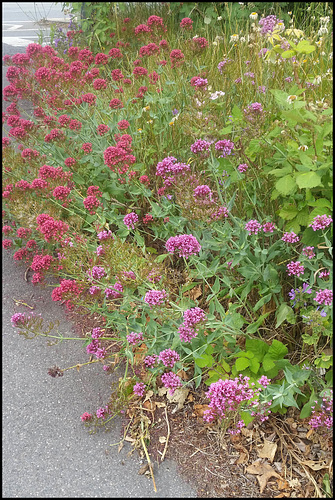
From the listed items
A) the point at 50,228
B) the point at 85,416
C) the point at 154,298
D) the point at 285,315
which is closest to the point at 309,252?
the point at 285,315

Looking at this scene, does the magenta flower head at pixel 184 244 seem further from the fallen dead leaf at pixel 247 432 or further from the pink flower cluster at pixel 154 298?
the fallen dead leaf at pixel 247 432

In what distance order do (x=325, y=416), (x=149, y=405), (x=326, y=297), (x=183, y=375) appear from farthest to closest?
1. (x=183, y=375)
2. (x=149, y=405)
3. (x=325, y=416)
4. (x=326, y=297)

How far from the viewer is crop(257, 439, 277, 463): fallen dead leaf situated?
216cm

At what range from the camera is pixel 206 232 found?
94.7 inches

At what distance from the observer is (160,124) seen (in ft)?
11.1

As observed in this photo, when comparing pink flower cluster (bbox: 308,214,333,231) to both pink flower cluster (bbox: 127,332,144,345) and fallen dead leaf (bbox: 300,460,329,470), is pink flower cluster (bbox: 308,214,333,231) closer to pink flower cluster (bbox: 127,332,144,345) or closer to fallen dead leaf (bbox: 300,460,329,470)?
pink flower cluster (bbox: 127,332,144,345)

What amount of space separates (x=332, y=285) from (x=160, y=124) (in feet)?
6.67

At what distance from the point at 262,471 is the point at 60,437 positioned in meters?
1.08

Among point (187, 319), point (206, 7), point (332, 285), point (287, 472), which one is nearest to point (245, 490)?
point (287, 472)

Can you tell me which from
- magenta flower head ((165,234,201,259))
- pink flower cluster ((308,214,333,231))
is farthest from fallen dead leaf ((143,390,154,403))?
pink flower cluster ((308,214,333,231))

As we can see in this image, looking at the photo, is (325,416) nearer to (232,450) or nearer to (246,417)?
(246,417)

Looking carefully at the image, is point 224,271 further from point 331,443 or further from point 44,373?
point 44,373

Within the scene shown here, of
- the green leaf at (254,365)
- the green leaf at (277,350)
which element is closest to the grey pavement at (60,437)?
the green leaf at (254,365)

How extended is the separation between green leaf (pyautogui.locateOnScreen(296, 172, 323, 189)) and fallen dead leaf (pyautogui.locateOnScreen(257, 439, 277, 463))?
4.26ft
